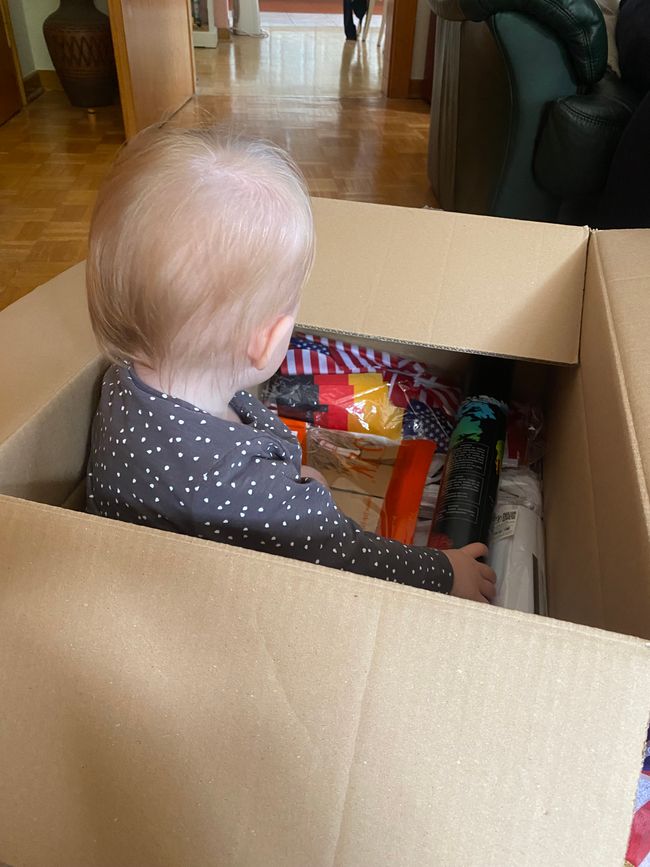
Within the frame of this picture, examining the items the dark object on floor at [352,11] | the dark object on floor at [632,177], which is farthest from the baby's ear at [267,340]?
the dark object on floor at [352,11]

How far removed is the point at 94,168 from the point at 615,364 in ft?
6.94

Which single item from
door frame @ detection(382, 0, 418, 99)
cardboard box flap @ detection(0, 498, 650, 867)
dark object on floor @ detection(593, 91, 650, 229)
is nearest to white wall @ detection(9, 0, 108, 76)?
door frame @ detection(382, 0, 418, 99)

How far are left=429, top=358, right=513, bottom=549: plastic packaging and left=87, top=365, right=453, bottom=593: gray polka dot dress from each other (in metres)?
0.22

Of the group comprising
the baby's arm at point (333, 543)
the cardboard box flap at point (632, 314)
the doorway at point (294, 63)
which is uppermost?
the cardboard box flap at point (632, 314)

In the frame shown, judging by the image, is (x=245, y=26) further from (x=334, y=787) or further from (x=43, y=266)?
(x=334, y=787)

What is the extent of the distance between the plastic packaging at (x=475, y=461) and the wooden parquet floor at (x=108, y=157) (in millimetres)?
841

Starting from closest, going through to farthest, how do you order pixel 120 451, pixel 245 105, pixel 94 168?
1. pixel 120 451
2. pixel 94 168
3. pixel 245 105

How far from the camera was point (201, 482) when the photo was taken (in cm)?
51

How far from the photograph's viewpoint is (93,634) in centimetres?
37

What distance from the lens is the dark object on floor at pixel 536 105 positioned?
128 cm

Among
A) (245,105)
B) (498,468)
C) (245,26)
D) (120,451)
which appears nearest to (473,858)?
(120,451)

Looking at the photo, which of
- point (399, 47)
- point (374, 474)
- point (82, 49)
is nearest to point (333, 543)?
point (374, 474)

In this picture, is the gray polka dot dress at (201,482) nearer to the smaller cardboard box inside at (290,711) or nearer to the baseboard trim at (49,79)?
the smaller cardboard box inside at (290,711)

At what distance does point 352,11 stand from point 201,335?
4685 mm
